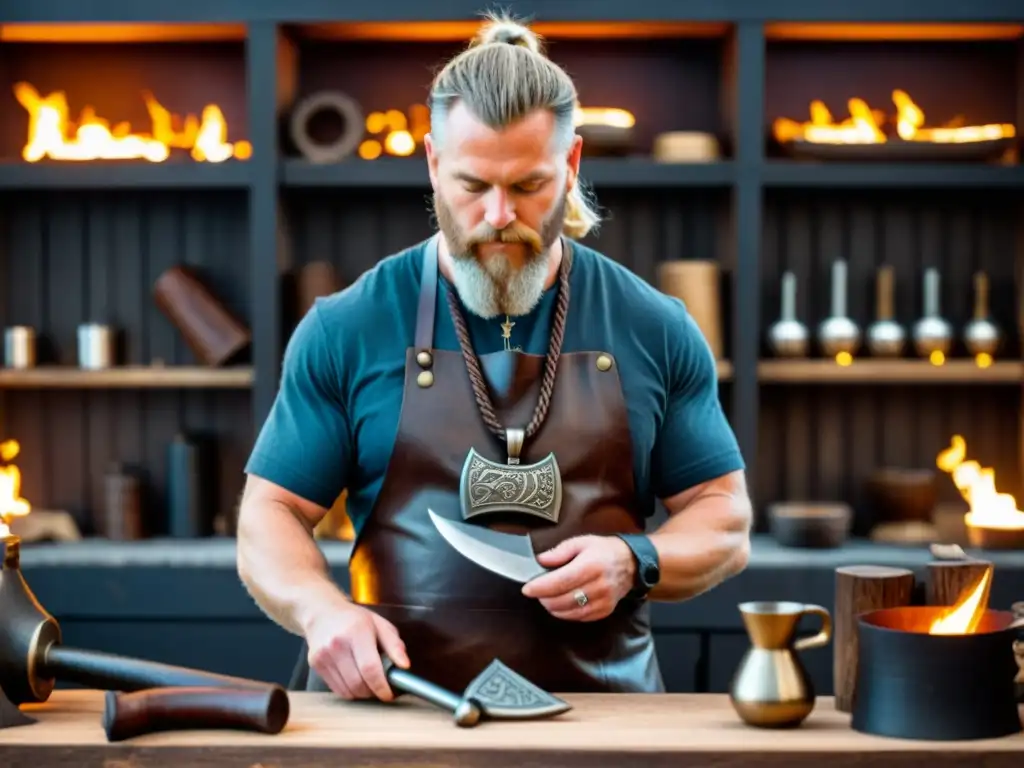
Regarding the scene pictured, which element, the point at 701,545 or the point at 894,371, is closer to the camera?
the point at 701,545

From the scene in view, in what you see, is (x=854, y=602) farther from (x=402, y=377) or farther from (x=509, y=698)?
(x=402, y=377)

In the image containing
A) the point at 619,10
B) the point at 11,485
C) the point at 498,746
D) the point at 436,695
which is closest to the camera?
the point at 498,746

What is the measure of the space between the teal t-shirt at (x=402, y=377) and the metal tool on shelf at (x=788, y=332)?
1.97m

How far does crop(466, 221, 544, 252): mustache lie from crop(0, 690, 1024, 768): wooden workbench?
2.33 ft

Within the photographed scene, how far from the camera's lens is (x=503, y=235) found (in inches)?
80.9

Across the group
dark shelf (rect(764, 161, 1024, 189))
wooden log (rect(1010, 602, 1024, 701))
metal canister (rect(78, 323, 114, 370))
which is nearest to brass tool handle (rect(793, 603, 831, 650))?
wooden log (rect(1010, 602, 1024, 701))

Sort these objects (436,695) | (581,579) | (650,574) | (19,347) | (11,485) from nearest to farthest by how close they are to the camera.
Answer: (436,695) < (581,579) < (650,574) < (19,347) < (11,485)

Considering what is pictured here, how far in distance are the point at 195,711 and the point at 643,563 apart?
687mm

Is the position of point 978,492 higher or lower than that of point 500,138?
lower

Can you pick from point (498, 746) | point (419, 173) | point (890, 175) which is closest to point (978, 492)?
point (890, 175)

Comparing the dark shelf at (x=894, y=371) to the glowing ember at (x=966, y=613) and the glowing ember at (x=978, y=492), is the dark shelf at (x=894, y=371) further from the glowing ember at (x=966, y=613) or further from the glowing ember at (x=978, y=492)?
the glowing ember at (x=966, y=613)

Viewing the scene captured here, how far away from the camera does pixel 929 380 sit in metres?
4.22

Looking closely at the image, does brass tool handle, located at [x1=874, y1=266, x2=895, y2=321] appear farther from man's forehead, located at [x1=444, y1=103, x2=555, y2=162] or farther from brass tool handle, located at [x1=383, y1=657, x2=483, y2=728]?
brass tool handle, located at [x1=383, y1=657, x2=483, y2=728]

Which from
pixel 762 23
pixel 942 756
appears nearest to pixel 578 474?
pixel 942 756
